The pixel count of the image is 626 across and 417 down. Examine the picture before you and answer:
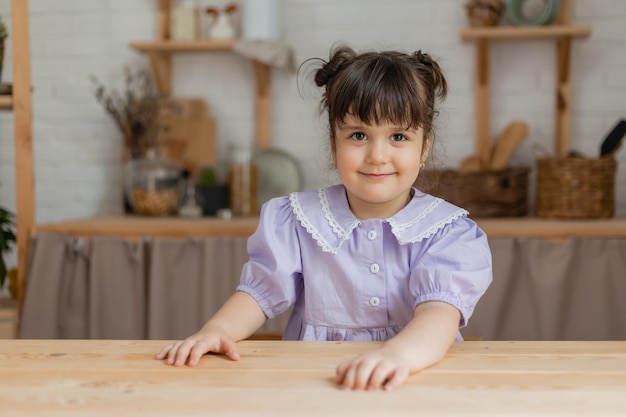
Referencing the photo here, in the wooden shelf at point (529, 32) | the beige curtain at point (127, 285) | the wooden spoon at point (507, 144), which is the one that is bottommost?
the beige curtain at point (127, 285)

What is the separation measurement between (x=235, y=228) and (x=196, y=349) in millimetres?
1547

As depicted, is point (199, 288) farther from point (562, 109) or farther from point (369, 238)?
point (562, 109)

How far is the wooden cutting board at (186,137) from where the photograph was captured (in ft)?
10.8

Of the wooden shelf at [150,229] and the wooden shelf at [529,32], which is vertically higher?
the wooden shelf at [529,32]

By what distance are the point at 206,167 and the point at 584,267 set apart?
4.85 feet

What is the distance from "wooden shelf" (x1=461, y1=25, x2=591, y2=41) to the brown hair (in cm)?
158

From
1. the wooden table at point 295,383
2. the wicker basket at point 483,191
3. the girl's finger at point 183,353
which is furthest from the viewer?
the wicker basket at point 483,191

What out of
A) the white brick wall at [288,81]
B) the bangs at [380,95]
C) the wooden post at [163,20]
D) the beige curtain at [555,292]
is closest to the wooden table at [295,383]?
the bangs at [380,95]

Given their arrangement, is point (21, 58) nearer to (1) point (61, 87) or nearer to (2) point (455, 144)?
(1) point (61, 87)

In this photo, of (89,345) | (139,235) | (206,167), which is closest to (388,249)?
(89,345)

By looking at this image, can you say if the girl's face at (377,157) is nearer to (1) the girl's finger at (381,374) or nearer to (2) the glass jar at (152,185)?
(1) the girl's finger at (381,374)

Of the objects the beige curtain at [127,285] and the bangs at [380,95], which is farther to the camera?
the beige curtain at [127,285]

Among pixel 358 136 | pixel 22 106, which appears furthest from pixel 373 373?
pixel 22 106

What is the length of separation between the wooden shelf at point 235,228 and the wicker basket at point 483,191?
0.14 ft
